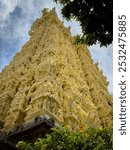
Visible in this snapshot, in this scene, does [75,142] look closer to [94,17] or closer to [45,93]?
[94,17]

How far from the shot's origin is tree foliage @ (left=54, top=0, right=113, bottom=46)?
269 inches

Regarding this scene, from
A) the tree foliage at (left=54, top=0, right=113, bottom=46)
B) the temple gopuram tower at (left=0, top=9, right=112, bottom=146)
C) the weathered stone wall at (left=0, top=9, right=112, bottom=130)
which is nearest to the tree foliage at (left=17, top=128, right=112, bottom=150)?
the tree foliage at (left=54, top=0, right=113, bottom=46)

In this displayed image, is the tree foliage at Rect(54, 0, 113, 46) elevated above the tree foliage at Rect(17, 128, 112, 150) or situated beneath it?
elevated above

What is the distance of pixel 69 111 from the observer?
76.7 feet

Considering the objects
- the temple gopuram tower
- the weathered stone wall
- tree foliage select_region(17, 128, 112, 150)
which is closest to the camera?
tree foliage select_region(17, 128, 112, 150)

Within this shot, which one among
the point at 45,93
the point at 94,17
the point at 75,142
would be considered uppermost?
the point at 45,93

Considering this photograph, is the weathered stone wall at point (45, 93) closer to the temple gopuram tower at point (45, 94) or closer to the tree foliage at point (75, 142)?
the temple gopuram tower at point (45, 94)

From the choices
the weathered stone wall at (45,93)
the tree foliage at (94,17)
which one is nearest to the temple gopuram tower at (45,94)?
the weathered stone wall at (45,93)

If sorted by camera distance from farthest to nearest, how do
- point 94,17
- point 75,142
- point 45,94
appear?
point 45,94 < point 75,142 < point 94,17

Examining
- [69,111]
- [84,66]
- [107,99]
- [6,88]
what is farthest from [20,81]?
[84,66]

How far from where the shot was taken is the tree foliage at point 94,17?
269 inches

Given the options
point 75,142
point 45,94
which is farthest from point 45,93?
point 75,142

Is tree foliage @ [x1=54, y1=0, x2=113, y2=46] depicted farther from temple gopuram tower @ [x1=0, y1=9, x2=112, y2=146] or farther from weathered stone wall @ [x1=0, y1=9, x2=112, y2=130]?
temple gopuram tower @ [x1=0, y1=9, x2=112, y2=146]

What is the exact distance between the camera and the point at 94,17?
7094 millimetres
